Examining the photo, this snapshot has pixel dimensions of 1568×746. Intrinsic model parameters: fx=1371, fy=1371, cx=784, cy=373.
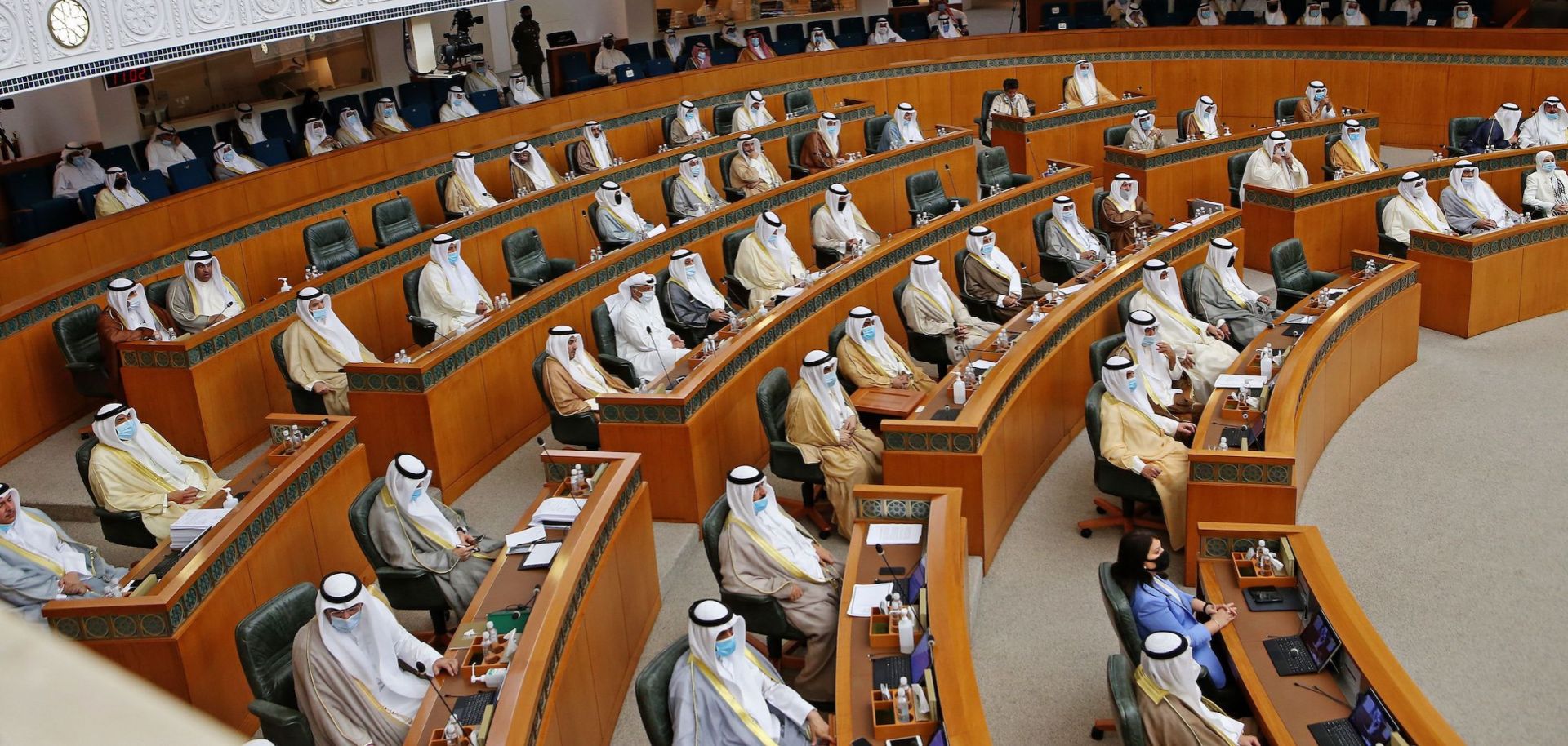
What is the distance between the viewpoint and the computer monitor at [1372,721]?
16.6 feet

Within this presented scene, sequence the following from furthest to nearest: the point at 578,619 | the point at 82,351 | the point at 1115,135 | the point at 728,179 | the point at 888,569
→ the point at 1115,135 < the point at 728,179 < the point at 82,351 < the point at 888,569 < the point at 578,619

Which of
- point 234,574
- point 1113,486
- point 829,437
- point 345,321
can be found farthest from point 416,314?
point 1113,486

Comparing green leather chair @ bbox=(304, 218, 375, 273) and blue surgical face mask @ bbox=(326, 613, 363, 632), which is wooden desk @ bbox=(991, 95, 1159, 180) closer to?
green leather chair @ bbox=(304, 218, 375, 273)

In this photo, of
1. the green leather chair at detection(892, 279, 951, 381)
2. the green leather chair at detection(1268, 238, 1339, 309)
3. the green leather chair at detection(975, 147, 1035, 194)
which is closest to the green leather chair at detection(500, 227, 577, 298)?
the green leather chair at detection(892, 279, 951, 381)

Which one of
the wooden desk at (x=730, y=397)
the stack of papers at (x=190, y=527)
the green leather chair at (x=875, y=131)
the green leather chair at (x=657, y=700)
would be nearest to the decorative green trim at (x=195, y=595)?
the stack of papers at (x=190, y=527)

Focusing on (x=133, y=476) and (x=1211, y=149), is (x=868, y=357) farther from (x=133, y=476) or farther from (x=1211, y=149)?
(x=1211, y=149)

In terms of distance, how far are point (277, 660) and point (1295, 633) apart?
4487mm

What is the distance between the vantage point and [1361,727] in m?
5.23

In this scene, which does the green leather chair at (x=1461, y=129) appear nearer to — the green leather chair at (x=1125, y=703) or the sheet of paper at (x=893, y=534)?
the sheet of paper at (x=893, y=534)

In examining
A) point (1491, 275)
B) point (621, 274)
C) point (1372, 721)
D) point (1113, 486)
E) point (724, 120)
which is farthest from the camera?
point (724, 120)

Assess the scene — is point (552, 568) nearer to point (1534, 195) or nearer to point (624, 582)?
point (624, 582)

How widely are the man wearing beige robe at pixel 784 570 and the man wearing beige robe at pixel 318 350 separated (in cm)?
377

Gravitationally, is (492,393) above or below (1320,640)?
above

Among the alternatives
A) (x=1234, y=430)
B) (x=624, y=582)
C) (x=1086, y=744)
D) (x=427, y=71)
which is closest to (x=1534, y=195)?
(x=1234, y=430)
